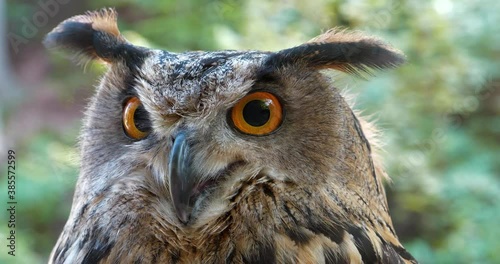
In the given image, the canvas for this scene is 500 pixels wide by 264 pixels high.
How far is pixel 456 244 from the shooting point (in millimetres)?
2482

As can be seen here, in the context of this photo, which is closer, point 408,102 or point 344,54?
point 344,54

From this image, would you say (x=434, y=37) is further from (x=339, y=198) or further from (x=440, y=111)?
(x=339, y=198)

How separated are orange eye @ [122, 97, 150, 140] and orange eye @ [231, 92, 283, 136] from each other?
17cm

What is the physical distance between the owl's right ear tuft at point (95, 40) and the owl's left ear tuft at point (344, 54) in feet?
1.07

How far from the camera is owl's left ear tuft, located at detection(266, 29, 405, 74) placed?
44.6 inches

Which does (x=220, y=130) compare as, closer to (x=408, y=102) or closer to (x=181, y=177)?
(x=181, y=177)

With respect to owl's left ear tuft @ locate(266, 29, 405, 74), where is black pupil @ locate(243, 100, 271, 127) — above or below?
Result: below

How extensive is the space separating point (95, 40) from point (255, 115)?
47 centimetres

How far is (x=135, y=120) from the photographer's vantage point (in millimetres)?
1102

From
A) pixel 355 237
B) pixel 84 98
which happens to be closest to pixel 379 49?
pixel 355 237

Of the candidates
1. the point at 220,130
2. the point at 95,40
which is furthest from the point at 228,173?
the point at 95,40

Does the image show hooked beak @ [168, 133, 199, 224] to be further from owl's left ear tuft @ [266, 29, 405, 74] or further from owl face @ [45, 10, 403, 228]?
owl's left ear tuft @ [266, 29, 405, 74]

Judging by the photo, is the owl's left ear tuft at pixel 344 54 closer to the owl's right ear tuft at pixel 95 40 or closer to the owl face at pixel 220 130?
the owl face at pixel 220 130

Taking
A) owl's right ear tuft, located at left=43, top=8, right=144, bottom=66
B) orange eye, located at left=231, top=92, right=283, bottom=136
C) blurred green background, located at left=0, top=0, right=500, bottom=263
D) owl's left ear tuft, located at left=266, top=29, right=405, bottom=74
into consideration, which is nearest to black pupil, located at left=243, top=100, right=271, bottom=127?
orange eye, located at left=231, top=92, right=283, bottom=136
